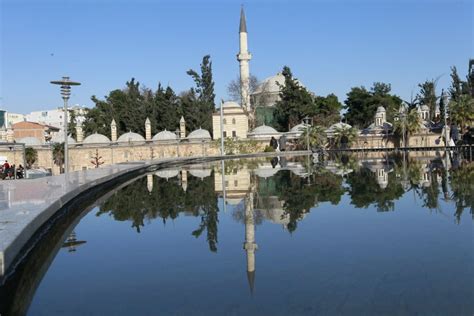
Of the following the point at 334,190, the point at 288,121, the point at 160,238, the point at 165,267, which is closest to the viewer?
the point at 165,267

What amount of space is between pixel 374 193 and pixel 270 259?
6257 mm

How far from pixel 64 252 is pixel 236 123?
4141 centimetres

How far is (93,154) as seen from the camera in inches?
1797

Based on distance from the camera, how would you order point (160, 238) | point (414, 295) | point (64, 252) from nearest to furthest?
point (414, 295) → point (64, 252) → point (160, 238)

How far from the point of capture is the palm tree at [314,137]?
44969mm

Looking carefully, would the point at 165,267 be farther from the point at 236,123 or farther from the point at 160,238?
the point at 236,123

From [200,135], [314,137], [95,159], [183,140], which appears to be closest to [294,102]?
[314,137]

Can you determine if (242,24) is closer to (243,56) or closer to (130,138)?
(243,56)

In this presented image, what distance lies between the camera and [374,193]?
35.7ft

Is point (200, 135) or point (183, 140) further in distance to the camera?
point (200, 135)

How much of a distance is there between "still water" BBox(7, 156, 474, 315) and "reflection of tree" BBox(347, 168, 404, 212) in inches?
2.7

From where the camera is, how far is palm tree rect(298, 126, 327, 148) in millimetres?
44969

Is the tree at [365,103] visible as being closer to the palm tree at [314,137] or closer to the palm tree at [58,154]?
the palm tree at [314,137]

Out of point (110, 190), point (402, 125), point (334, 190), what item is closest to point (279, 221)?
point (334, 190)
